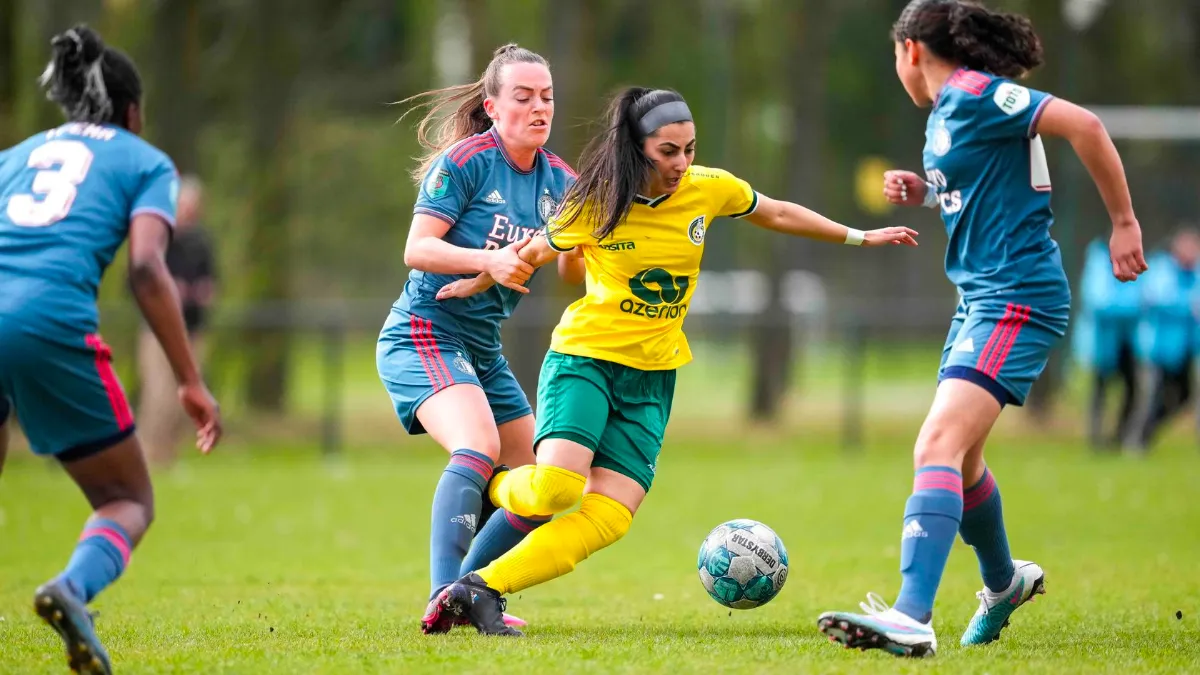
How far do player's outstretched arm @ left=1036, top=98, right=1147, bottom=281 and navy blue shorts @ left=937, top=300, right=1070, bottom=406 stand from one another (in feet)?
0.98

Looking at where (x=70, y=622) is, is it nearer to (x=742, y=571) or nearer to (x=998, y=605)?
(x=742, y=571)

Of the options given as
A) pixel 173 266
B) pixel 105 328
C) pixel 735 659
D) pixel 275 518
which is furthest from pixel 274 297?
pixel 735 659

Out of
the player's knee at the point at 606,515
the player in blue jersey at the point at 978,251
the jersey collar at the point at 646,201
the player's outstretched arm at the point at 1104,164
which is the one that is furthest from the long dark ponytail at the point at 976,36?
the player's knee at the point at 606,515

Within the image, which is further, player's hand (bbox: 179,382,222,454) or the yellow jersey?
the yellow jersey

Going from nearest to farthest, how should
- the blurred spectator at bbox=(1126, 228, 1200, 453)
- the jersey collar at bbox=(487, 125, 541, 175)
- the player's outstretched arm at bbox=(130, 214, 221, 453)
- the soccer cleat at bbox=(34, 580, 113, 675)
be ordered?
1. the soccer cleat at bbox=(34, 580, 113, 675)
2. the player's outstretched arm at bbox=(130, 214, 221, 453)
3. the jersey collar at bbox=(487, 125, 541, 175)
4. the blurred spectator at bbox=(1126, 228, 1200, 453)

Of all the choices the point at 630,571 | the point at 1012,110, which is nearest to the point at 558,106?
the point at 630,571

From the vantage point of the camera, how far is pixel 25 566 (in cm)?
905

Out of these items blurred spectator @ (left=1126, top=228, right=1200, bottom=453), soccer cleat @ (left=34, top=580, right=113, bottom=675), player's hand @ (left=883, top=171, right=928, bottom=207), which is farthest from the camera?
blurred spectator @ (left=1126, top=228, right=1200, bottom=453)

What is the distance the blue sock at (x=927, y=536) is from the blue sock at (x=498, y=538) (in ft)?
5.56

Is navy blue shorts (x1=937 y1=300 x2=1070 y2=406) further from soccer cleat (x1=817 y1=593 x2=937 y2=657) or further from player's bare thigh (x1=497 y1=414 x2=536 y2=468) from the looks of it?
player's bare thigh (x1=497 y1=414 x2=536 y2=468)

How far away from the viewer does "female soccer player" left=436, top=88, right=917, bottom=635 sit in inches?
219

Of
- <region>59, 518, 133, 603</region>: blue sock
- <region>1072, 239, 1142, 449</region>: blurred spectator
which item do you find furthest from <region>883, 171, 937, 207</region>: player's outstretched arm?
<region>1072, 239, 1142, 449</region>: blurred spectator

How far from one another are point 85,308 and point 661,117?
2270 millimetres

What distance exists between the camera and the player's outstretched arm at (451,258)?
5453 mm
